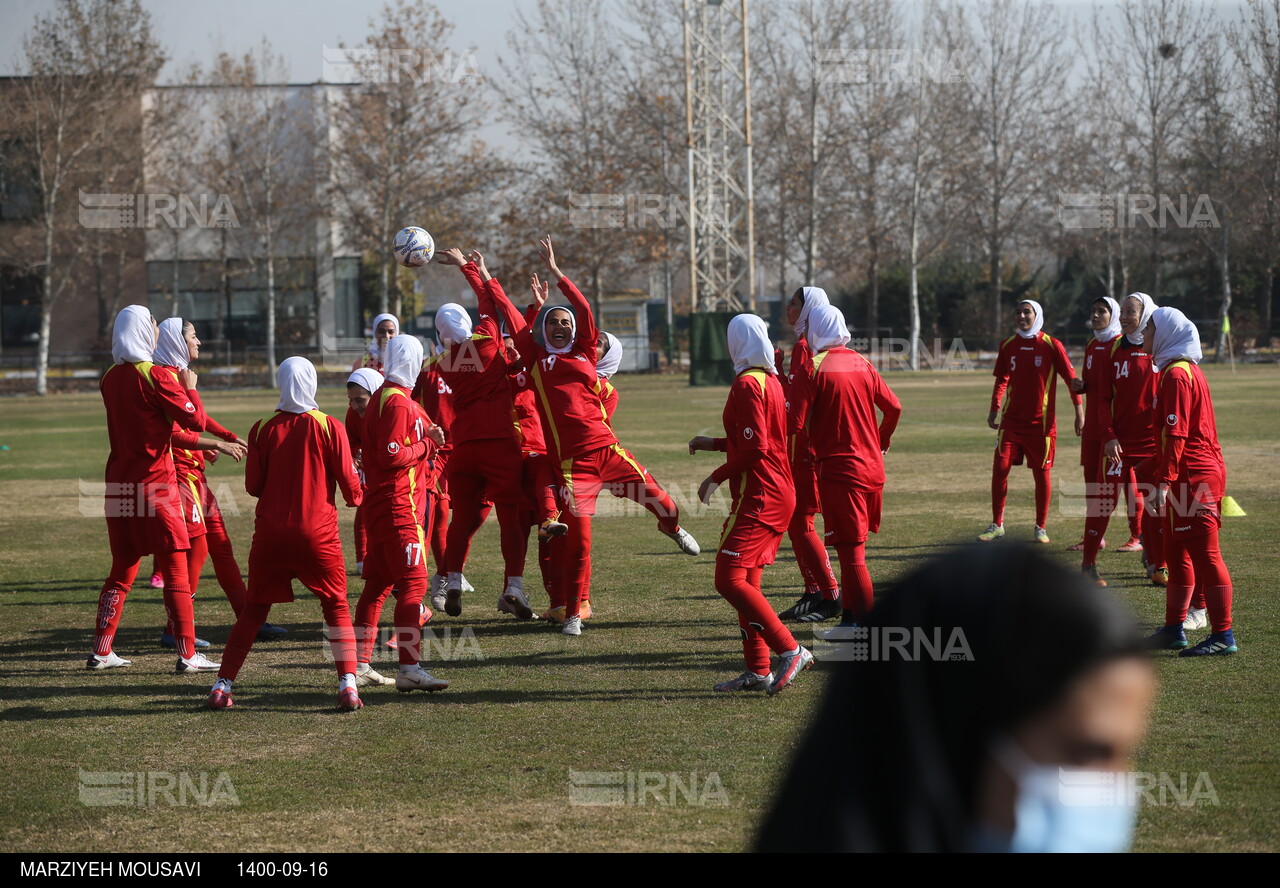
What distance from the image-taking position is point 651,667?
7.57 metres

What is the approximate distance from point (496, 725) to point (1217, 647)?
4150 millimetres

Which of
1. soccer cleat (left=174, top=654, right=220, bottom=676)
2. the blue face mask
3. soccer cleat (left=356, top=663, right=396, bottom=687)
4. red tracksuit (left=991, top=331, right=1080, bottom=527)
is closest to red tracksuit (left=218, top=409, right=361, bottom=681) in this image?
soccer cleat (left=356, top=663, right=396, bottom=687)

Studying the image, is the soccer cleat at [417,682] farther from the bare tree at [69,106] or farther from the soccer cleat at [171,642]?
the bare tree at [69,106]

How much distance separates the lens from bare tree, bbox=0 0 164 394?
46.9m

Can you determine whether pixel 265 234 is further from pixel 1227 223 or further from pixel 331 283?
pixel 1227 223

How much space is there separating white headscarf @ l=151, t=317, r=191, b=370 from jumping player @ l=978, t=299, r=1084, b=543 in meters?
7.01

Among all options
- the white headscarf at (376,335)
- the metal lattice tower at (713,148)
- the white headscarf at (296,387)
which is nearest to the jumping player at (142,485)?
the white headscarf at (296,387)

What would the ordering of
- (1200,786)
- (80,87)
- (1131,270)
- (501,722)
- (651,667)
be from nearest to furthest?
1. (1200,786)
2. (501,722)
3. (651,667)
4. (80,87)
5. (1131,270)

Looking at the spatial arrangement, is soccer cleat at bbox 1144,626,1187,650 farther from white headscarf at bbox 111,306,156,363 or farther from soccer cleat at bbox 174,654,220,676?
white headscarf at bbox 111,306,156,363

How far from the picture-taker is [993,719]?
1.42 metres

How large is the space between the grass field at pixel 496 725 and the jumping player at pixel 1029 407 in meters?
0.74

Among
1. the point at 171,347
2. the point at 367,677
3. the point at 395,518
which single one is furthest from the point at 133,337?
the point at 367,677

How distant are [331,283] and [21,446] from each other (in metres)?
33.1

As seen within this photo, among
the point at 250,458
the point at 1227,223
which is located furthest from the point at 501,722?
the point at 1227,223
